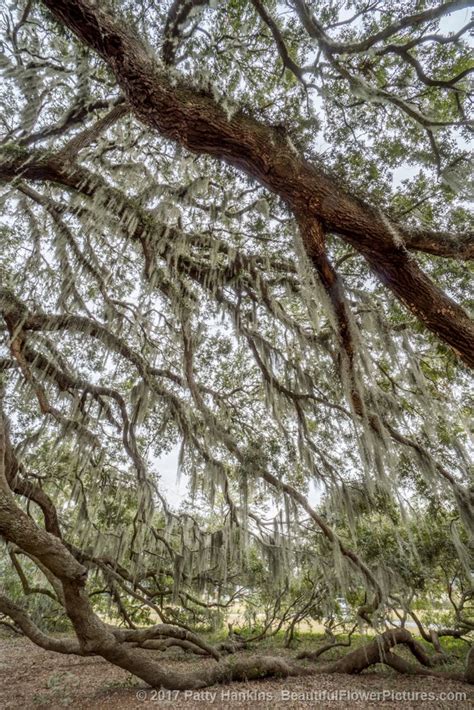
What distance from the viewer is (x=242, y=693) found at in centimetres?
364

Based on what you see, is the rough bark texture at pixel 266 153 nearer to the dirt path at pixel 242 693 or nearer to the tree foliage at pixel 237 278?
the tree foliage at pixel 237 278

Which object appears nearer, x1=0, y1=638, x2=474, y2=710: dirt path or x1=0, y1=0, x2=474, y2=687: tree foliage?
x1=0, y1=0, x2=474, y2=687: tree foliage

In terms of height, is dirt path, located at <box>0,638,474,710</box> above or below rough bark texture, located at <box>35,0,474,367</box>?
below

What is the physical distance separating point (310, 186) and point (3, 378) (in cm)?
400

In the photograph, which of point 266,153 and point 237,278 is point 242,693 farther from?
point 266,153

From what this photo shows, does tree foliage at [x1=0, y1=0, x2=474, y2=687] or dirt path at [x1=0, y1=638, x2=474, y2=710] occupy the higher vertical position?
tree foliage at [x1=0, y1=0, x2=474, y2=687]

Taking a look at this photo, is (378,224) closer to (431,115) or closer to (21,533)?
(431,115)

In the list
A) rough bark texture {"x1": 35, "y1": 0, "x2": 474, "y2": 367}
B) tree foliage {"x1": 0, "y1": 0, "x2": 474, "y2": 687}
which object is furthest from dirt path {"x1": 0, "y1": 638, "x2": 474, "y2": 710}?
rough bark texture {"x1": 35, "y1": 0, "x2": 474, "y2": 367}

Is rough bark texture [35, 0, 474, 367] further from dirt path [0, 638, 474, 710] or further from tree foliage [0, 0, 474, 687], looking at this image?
dirt path [0, 638, 474, 710]

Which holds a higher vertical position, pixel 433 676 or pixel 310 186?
pixel 310 186

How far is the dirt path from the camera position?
3.36m

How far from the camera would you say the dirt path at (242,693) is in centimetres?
336

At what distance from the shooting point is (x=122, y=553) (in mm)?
4801

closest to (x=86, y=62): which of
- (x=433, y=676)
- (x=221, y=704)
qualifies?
(x=221, y=704)
